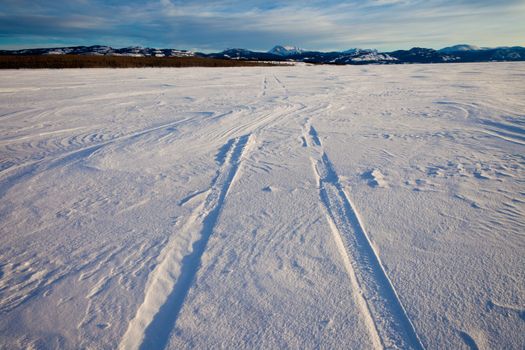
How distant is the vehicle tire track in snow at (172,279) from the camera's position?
5.14 ft

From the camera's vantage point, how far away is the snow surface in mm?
1596

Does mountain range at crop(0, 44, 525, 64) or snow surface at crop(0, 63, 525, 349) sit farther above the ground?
mountain range at crop(0, 44, 525, 64)

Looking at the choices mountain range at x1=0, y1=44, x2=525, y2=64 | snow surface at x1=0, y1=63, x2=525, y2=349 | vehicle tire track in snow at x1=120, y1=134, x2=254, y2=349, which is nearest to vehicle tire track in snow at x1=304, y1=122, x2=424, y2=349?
snow surface at x1=0, y1=63, x2=525, y2=349

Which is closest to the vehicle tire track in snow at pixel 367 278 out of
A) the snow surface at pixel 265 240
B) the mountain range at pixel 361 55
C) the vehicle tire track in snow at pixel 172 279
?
the snow surface at pixel 265 240

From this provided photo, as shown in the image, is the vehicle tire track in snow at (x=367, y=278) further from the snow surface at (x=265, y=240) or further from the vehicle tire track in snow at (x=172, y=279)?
the vehicle tire track in snow at (x=172, y=279)

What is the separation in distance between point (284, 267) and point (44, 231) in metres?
2.18

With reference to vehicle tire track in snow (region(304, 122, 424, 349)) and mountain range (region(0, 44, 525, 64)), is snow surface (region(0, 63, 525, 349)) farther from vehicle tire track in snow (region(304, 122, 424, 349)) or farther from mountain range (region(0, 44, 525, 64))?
mountain range (region(0, 44, 525, 64))

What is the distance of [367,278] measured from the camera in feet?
6.23

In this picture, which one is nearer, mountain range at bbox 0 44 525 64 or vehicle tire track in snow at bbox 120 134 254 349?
vehicle tire track in snow at bbox 120 134 254 349

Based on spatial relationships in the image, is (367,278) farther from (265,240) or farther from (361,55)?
(361,55)

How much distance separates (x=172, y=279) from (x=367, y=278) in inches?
53.8

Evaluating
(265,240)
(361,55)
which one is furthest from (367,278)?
(361,55)

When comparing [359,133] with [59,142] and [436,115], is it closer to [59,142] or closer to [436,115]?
[436,115]

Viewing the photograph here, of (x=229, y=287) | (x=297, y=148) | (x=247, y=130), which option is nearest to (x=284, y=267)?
(x=229, y=287)
